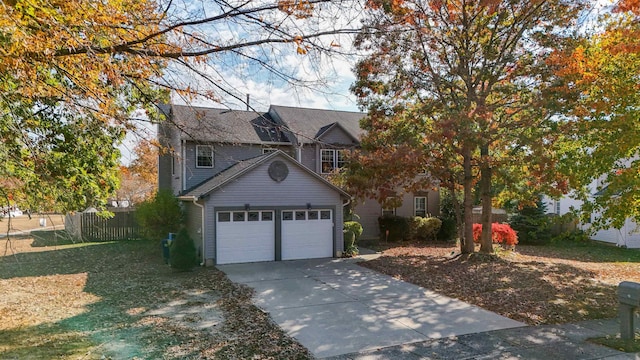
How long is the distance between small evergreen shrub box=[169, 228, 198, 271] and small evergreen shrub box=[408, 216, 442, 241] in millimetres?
12447

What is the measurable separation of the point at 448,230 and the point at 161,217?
1503 centimetres

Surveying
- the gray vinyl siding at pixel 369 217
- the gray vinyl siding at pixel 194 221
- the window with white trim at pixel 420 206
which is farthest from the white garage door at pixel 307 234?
the window with white trim at pixel 420 206

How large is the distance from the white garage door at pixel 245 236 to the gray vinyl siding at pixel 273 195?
0.93ft

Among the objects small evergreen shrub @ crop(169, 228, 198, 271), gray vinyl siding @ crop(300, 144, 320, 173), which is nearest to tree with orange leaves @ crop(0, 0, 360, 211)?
small evergreen shrub @ crop(169, 228, 198, 271)

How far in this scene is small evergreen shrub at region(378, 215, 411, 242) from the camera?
72.1 feet

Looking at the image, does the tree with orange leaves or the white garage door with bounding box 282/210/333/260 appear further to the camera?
the white garage door with bounding box 282/210/333/260

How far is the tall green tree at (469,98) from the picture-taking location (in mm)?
13430

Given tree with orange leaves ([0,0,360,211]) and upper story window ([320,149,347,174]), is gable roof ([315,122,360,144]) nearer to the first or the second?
upper story window ([320,149,347,174])

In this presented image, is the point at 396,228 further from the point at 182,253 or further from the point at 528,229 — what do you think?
the point at 182,253

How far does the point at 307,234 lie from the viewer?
16266 millimetres

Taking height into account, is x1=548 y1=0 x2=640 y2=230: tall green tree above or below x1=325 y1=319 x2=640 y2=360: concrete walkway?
above

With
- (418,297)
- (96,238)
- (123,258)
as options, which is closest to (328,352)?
(418,297)

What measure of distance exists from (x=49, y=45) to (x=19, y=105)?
1632 mm

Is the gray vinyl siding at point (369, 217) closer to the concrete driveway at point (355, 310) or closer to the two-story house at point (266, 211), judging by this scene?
the two-story house at point (266, 211)
